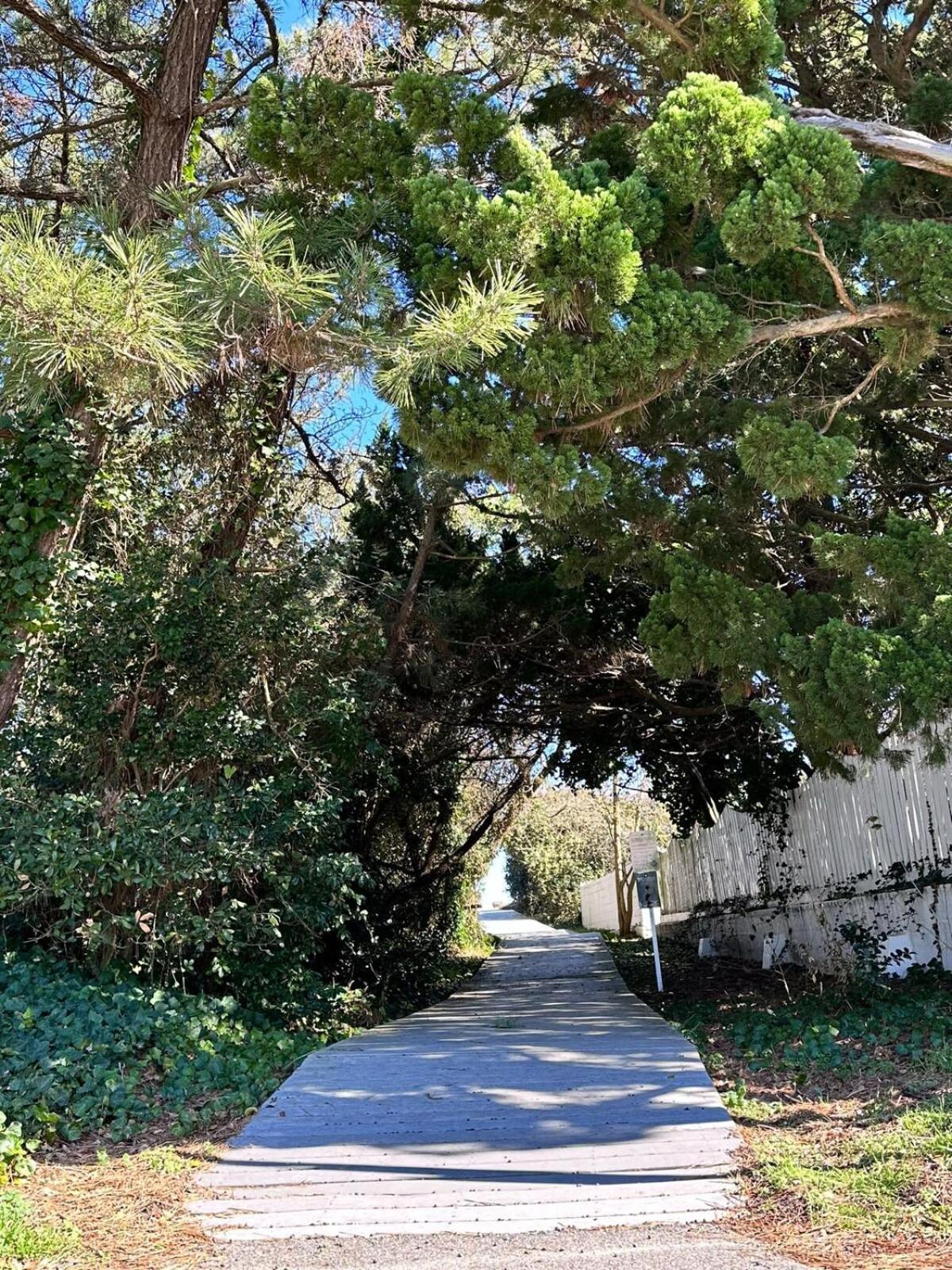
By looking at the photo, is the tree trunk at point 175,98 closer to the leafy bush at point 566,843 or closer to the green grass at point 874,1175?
the green grass at point 874,1175

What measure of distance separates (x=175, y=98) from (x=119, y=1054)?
7.27 m

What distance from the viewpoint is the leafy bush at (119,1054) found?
5.57m

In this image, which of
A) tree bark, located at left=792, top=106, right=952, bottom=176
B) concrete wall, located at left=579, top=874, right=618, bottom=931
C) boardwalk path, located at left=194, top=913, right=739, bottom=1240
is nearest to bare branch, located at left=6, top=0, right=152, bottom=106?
tree bark, located at left=792, top=106, right=952, bottom=176

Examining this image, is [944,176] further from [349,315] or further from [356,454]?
[356,454]

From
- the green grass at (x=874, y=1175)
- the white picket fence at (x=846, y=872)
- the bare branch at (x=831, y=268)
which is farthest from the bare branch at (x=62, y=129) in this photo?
the green grass at (x=874, y=1175)

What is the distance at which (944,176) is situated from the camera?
687 centimetres

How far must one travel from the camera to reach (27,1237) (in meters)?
3.92

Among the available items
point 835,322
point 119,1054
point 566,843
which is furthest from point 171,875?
point 566,843

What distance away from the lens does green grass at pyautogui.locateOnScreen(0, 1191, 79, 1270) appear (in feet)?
12.5

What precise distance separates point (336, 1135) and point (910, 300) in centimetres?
545

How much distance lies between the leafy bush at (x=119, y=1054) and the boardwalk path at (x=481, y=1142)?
394 millimetres

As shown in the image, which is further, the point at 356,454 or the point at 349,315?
the point at 356,454

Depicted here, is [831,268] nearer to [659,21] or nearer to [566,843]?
[659,21]

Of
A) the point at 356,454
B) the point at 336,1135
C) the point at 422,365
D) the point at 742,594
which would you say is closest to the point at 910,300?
the point at 742,594
